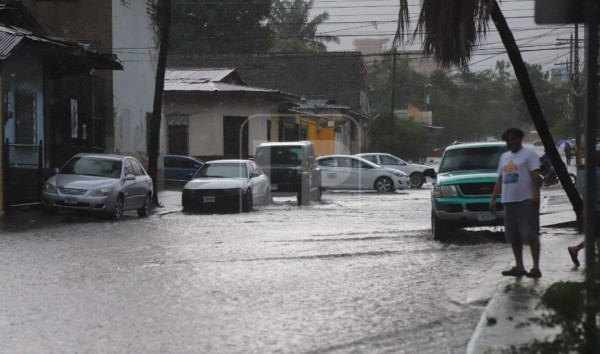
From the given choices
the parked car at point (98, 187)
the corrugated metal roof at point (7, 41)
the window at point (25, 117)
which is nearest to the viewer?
the corrugated metal roof at point (7, 41)

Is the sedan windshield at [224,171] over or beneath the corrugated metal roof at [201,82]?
beneath

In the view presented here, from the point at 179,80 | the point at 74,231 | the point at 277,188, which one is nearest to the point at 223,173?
the point at 277,188

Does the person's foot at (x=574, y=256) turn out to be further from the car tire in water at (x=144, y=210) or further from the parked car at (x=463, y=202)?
the car tire in water at (x=144, y=210)

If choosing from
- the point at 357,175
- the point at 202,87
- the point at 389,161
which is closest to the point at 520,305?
the point at 357,175

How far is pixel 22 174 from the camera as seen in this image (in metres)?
23.1

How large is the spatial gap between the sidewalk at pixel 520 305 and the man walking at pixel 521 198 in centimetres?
34

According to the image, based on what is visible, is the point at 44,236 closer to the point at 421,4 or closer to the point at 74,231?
the point at 74,231

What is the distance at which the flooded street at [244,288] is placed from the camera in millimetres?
7969

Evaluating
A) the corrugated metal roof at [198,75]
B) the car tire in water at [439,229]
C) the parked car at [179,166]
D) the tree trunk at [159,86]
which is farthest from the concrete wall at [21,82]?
the corrugated metal roof at [198,75]

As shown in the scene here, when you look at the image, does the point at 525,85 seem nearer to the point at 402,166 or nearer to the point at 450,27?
the point at 450,27

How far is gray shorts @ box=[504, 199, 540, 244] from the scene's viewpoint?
35.4 ft

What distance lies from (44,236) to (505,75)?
99283 millimetres

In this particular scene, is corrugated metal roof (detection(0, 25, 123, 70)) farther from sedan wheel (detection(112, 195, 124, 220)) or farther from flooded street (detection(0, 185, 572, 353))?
flooded street (detection(0, 185, 572, 353))

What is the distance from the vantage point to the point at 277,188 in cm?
2881
